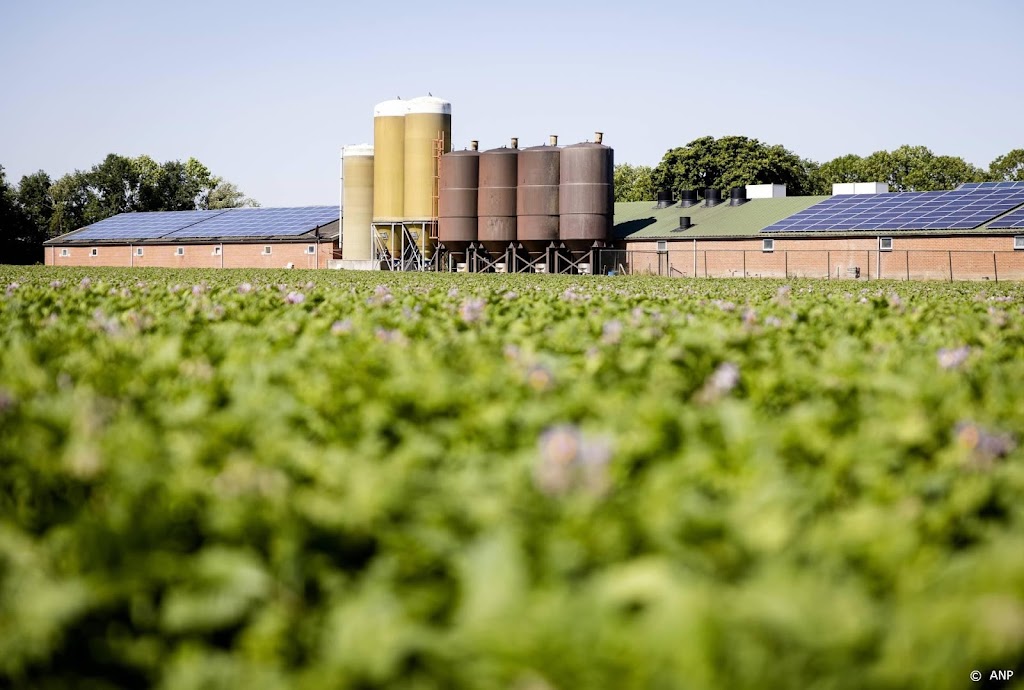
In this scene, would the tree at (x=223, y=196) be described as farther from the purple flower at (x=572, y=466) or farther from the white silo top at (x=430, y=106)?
the purple flower at (x=572, y=466)

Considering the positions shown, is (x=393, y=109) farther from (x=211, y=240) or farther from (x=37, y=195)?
(x=37, y=195)

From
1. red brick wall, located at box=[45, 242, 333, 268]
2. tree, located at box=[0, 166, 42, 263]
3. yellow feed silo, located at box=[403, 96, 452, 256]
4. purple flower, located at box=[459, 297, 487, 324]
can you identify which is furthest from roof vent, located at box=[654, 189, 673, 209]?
purple flower, located at box=[459, 297, 487, 324]

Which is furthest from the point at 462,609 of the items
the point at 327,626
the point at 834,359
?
the point at 834,359

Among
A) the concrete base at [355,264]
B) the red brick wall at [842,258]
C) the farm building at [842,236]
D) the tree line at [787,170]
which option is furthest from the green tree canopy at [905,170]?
the concrete base at [355,264]

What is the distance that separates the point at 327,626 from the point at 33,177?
10317cm

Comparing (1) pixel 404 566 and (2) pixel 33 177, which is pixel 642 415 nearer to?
(1) pixel 404 566

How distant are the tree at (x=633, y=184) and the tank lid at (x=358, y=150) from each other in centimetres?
3449

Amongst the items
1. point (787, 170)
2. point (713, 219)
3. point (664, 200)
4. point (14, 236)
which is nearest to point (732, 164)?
point (787, 170)

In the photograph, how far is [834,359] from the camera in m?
4.36

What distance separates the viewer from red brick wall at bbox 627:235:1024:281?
38.8m

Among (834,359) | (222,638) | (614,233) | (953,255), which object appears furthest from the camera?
(614,233)

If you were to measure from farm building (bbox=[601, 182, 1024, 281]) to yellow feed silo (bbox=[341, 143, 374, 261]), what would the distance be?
43.4 feet

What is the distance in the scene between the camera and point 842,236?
42750 mm

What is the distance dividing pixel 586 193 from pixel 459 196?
6373 mm
